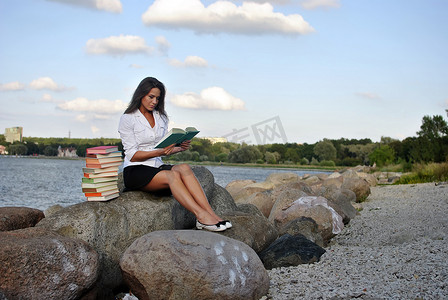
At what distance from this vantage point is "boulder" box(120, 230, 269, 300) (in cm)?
475

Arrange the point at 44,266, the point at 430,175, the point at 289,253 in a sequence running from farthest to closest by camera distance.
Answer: the point at 430,175 < the point at 289,253 < the point at 44,266

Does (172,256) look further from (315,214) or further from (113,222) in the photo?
(315,214)

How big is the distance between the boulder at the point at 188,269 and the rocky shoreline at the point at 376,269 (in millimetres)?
477

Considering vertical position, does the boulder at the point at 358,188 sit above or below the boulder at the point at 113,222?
below

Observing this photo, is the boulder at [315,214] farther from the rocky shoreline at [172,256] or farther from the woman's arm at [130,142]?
the woman's arm at [130,142]

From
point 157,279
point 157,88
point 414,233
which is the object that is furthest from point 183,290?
point 414,233

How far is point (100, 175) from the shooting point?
19.6ft

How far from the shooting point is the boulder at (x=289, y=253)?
6.29 metres

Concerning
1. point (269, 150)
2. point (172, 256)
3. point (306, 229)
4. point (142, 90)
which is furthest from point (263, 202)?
point (269, 150)

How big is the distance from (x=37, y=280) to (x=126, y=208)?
64.3 inches

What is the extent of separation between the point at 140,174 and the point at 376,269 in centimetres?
A: 321

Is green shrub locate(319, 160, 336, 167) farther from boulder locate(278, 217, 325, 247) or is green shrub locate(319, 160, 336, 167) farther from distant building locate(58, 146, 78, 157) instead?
boulder locate(278, 217, 325, 247)

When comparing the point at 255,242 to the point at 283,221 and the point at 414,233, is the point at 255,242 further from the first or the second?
the point at 414,233

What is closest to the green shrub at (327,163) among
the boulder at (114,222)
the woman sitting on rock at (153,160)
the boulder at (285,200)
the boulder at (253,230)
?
the boulder at (285,200)
